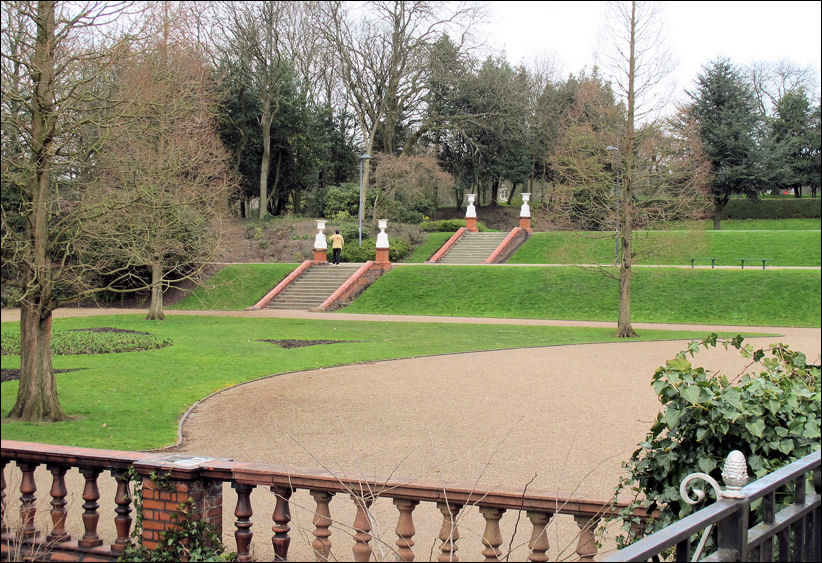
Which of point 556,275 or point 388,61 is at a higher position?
point 388,61

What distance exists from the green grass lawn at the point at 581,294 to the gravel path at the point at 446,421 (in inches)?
173

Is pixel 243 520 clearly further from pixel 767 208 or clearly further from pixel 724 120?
pixel 767 208

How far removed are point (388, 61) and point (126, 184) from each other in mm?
21643

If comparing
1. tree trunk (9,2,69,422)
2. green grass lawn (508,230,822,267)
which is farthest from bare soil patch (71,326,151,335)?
green grass lawn (508,230,822,267)

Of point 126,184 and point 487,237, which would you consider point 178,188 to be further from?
point 487,237

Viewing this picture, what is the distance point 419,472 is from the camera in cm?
539

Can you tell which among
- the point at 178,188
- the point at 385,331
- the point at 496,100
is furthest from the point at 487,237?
the point at 178,188

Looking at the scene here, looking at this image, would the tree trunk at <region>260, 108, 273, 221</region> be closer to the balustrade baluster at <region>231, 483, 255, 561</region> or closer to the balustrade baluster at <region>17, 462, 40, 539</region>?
the balustrade baluster at <region>17, 462, 40, 539</region>

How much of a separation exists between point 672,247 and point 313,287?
1227cm

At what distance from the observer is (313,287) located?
23.8 metres

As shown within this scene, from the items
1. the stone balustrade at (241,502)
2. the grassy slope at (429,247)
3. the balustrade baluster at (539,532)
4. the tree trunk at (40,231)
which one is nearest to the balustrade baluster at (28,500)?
the stone balustrade at (241,502)

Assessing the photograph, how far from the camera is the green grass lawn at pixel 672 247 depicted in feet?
50.0

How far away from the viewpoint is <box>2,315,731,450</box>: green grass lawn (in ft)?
20.7

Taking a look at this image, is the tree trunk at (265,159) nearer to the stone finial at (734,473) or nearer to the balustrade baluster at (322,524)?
the balustrade baluster at (322,524)
